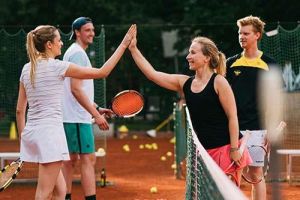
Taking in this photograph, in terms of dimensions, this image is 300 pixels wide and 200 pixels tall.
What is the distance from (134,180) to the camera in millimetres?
11422

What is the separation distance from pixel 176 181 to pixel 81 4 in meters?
17.6

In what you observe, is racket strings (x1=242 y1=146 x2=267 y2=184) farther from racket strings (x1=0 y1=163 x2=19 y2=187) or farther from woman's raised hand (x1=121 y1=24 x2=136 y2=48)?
racket strings (x1=0 y1=163 x2=19 y2=187)

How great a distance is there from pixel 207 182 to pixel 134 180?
23.8 ft

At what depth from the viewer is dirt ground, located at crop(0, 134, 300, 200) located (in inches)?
370

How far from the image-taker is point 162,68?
Answer: 25.9 meters

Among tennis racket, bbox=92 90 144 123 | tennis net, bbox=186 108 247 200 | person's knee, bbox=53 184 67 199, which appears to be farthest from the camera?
Answer: tennis racket, bbox=92 90 144 123

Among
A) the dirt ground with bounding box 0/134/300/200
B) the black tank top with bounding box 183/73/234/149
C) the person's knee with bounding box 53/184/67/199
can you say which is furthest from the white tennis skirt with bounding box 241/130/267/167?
the dirt ground with bounding box 0/134/300/200

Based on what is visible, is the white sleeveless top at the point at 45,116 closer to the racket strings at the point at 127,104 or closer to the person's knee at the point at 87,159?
the racket strings at the point at 127,104

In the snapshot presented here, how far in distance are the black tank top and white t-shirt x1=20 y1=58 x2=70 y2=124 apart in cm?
94

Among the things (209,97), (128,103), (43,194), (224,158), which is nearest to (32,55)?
(43,194)

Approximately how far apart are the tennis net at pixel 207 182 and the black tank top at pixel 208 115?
0.28 m

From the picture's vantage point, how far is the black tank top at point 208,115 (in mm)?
5266

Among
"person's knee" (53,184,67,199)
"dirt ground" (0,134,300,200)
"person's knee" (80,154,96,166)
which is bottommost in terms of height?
"dirt ground" (0,134,300,200)

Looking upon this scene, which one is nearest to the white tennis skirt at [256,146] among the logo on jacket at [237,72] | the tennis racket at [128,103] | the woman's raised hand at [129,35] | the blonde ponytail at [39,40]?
the logo on jacket at [237,72]
